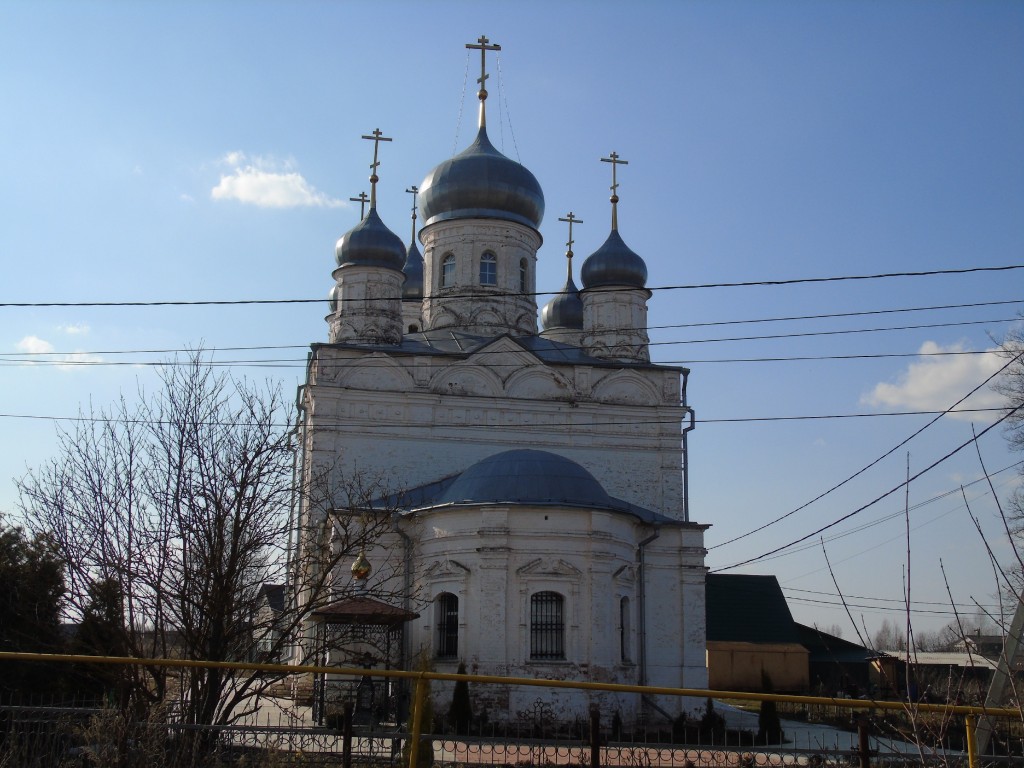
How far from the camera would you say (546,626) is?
690 inches

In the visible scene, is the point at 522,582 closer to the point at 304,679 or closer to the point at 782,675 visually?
the point at 304,679

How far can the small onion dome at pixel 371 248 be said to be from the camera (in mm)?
22719

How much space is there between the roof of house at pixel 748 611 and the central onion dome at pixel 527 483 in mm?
9774

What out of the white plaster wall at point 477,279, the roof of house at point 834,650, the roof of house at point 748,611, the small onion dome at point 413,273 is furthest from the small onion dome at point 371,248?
the roof of house at point 834,650

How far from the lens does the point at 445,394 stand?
21734mm

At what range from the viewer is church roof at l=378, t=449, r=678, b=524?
58.7 ft

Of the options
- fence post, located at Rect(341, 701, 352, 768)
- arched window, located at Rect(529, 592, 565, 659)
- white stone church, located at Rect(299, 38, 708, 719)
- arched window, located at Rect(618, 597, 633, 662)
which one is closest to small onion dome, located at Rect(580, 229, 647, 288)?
white stone church, located at Rect(299, 38, 708, 719)

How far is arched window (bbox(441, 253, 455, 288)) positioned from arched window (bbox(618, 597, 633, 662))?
9.37m

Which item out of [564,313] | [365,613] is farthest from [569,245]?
[365,613]

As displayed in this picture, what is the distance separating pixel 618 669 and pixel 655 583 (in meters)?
2.53

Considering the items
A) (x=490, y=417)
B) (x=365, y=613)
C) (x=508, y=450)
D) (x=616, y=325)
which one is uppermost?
(x=616, y=325)

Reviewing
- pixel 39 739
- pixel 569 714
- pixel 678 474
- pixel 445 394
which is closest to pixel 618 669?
pixel 569 714

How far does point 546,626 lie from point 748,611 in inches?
457

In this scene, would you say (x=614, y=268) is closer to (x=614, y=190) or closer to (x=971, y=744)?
(x=614, y=190)
